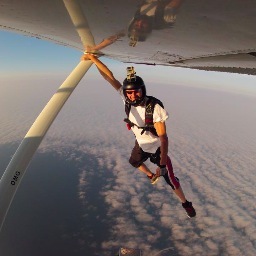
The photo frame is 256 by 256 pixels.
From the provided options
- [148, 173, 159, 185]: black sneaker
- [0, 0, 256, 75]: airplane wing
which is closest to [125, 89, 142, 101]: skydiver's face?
[0, 0, 256, 75]: airplane wing

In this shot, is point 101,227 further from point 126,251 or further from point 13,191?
point 13,191

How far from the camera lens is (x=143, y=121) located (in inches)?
194

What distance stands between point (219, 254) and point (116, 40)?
212 m

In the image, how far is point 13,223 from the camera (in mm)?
180750

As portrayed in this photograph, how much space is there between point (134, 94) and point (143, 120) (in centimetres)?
81

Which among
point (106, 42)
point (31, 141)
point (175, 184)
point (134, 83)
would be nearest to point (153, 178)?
point (175, 184)

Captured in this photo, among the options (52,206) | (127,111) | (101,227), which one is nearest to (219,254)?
(101,227)

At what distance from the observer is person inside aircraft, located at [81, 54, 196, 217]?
4238 millimetres

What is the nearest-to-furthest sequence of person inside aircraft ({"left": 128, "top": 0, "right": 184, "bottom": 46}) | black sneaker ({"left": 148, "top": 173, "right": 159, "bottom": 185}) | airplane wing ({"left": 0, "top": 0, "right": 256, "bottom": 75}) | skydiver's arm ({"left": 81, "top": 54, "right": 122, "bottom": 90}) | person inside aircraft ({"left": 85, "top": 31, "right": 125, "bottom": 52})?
airplane wing ({"left": 0, "top": 0, "right": 256, "bottom": 75}) → person inside aircraft ({"left": 128, "top": 0, "right": 184, "bottom": 46}) → person inside aircraft ({"left": 85, "top": 31, "right": 125, "bottom": 52}) → skydiver's arm ({"left": 81, "top": 54, "right": 122, "bottom": 90}) → black sneaker ({"left": 148, "top": 173, "right": 159, "bottom": 185})

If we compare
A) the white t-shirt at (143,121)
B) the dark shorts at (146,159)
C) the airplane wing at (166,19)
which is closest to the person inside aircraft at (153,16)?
the airplane wing at (166,19)

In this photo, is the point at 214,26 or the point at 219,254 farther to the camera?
the point at 219,254

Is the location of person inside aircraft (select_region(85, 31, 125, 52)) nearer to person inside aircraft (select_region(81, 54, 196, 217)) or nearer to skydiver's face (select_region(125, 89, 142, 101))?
person inside aircraft (select_region(81, 54, 196, 217))

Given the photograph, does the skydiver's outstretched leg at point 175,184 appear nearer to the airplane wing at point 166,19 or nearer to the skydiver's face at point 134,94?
the skydiver's face at point 134,94

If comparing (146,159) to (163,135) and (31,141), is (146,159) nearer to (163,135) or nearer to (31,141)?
(163,135)
